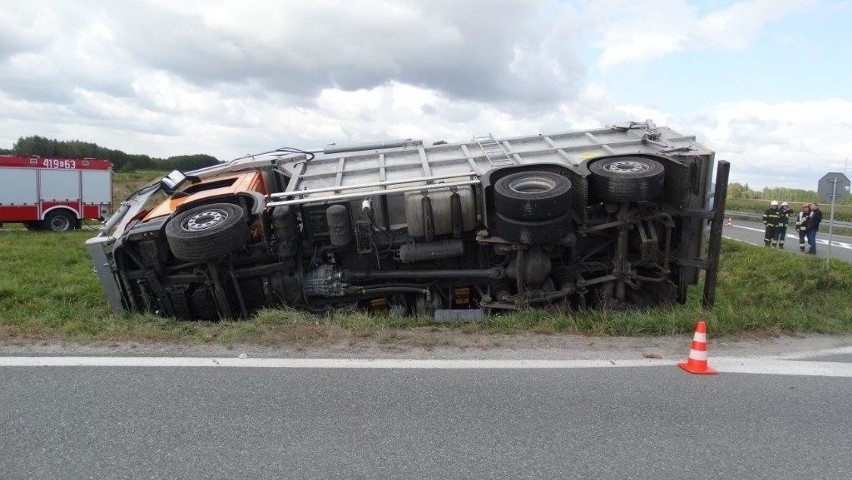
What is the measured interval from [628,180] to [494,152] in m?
2.01

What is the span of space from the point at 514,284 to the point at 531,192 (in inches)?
47.1

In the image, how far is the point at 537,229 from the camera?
6367mm

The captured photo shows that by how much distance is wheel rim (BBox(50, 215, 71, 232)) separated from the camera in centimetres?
2256

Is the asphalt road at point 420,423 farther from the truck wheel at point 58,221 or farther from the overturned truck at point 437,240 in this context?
the truck wheel at point 58,221

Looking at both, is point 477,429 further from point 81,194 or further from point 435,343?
point 81,194

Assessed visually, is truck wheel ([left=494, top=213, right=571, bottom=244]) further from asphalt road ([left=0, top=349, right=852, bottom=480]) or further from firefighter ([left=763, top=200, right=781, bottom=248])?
firefighter ([left=763, top=200, right=781, bottom=248])

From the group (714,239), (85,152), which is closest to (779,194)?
(714,239)

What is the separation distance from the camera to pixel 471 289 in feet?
24.4

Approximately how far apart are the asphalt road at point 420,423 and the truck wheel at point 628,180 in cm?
235

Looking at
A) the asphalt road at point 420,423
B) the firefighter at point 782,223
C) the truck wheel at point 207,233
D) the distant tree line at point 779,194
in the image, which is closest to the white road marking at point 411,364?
the asphalt road at point 420,423

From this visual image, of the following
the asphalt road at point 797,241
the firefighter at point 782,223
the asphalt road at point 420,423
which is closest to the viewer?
the asphalt road at point 420,423

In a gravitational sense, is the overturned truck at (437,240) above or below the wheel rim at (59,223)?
above

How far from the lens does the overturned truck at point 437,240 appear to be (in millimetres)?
6648

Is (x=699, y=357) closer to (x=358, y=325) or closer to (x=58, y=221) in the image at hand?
(x=358, y=325)
